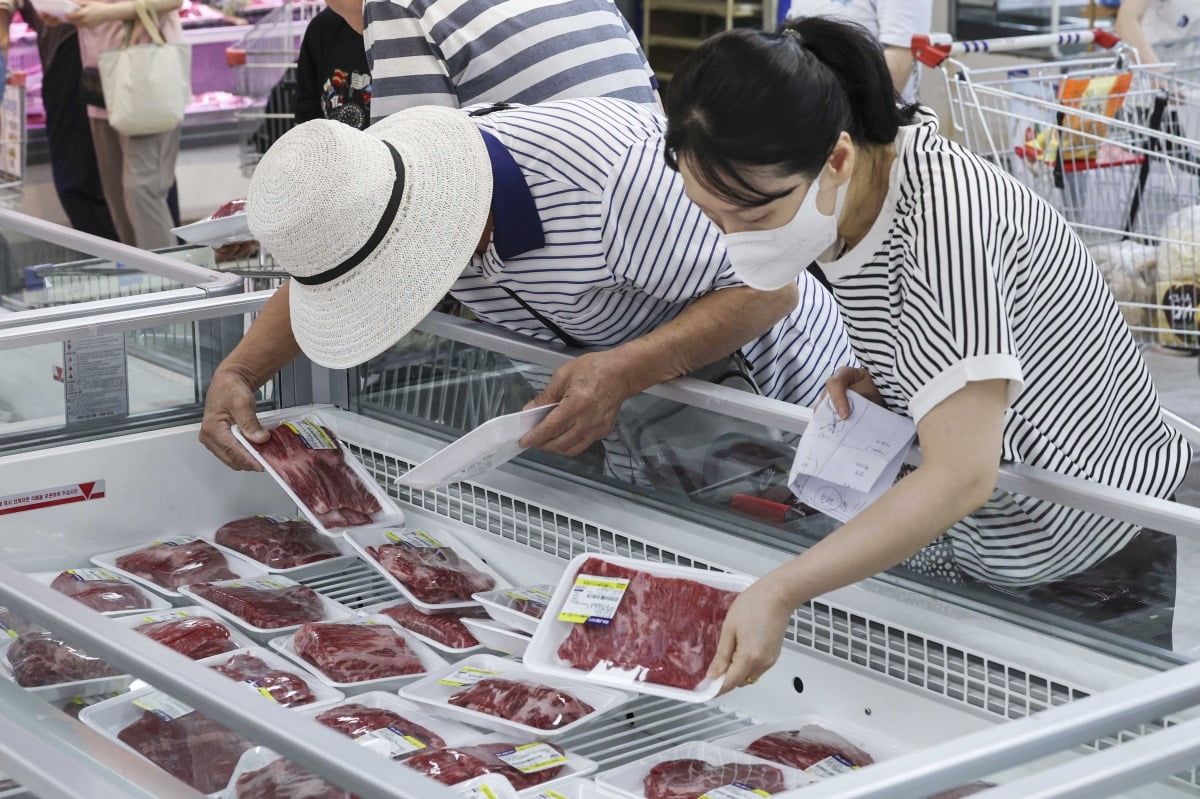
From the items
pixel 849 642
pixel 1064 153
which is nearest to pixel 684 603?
pixel 849 642

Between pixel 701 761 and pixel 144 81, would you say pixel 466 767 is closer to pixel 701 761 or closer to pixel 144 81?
pixel 701 761

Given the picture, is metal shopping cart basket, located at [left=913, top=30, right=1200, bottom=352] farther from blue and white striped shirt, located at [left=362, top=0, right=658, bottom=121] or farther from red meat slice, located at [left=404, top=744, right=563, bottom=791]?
red meat slice, located at [left=404, top=744, right=563, bottom=791]

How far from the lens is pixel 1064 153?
4641 mm

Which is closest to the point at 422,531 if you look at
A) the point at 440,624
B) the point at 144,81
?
the point at 440,624

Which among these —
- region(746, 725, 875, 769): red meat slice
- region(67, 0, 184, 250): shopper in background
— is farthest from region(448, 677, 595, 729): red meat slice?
region(67, 0, 184, 250): shopper in background

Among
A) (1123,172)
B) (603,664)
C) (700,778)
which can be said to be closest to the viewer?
(700,778)

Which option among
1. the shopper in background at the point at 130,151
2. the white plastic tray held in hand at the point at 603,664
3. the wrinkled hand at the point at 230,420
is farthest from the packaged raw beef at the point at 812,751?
the shopper in background at the point at 130,151

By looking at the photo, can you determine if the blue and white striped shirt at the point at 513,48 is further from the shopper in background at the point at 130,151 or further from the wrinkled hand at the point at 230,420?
the shopper in background at the point at 130,151

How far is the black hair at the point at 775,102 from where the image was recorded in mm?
1468

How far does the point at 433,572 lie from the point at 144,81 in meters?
4.05

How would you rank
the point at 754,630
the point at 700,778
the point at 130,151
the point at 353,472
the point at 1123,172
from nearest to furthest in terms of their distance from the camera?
the point at 754,630
the point at 700,778
the point at 353,472
the point at 1123,172
the point at 130,151

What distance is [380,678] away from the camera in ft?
6.62

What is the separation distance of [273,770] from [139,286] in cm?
169

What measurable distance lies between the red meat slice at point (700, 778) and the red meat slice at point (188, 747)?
0.51 metres
